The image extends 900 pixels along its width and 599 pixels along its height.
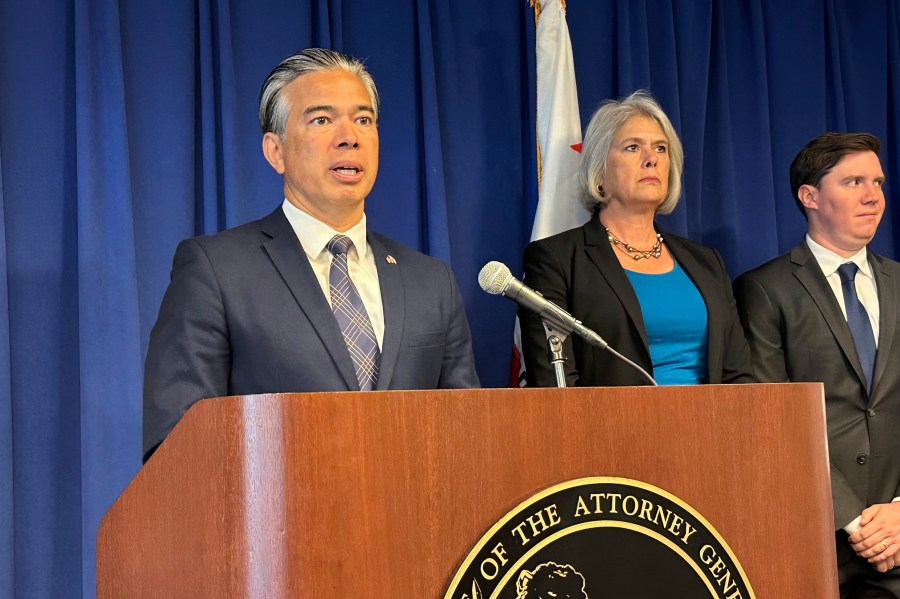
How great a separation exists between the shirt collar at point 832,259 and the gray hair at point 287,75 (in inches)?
66.2

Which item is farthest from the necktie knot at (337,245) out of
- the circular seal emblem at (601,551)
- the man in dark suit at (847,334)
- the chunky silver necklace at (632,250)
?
the man in dark suit at (847,334)

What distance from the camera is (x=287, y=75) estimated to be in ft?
7.96

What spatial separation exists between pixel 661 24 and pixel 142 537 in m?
2.98

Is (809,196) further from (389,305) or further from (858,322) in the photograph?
(389,305)

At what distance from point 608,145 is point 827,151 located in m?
0.81

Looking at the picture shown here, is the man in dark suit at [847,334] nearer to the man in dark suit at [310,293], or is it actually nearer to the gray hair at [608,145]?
the gray hair at [608,145]

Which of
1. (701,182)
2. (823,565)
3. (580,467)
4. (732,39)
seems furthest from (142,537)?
(732,39)

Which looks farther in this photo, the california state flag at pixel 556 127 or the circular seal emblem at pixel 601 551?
the california state flag at pixel 556 127

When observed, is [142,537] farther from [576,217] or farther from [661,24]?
[661,24]

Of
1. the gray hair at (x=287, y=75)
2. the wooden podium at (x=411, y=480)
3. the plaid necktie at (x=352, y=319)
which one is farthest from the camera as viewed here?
the gray hair at (x=287, y=75)

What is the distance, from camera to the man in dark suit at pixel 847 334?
307 centimetres

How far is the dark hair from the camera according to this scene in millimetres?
3492

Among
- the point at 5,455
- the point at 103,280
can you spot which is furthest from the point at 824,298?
the point at 5,455

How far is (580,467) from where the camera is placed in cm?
151
